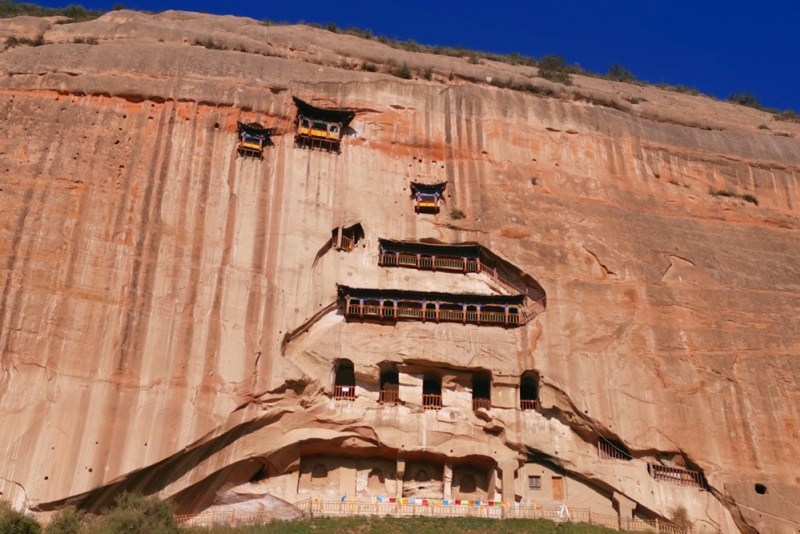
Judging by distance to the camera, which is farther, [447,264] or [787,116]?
[787,116]

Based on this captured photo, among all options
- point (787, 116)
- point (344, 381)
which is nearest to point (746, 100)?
point (787, 116)

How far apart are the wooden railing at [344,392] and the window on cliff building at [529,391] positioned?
223 inches

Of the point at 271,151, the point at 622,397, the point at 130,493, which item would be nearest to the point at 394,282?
the point at 271,151

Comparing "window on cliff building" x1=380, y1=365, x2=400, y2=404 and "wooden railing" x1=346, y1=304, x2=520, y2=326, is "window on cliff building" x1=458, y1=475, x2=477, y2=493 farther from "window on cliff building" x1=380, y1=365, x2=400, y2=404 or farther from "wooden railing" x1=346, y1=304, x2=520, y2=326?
"wooden railing" x1=346, y1=304, x2=520, y2=326

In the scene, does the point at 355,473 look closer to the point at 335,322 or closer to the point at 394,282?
the point at 335,322

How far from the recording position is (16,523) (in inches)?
707

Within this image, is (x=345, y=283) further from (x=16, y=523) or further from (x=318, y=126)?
(x=16, y=523)

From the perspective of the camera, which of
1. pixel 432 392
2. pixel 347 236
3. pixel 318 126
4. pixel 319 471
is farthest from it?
pixel 318 126

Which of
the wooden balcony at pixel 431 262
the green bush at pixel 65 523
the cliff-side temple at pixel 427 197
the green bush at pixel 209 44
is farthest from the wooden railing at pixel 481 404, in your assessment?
the green bush at pixel 209 44

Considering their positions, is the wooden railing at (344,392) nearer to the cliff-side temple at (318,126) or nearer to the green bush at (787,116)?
the cliff-side temple at (318,126)

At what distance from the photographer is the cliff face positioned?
873 inches

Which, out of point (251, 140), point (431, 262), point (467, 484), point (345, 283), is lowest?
point (467, 484)

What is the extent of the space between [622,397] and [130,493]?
15.4 m

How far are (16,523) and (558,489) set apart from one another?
51.6 ft
